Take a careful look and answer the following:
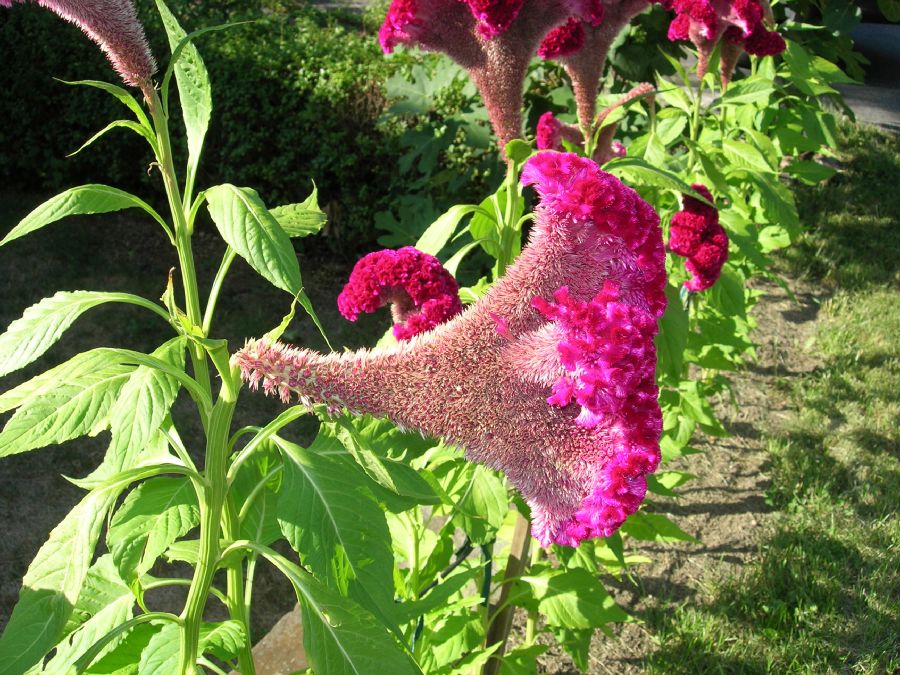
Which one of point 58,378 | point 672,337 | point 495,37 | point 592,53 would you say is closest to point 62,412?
point 58,378

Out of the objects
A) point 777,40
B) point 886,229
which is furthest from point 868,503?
point 886,229

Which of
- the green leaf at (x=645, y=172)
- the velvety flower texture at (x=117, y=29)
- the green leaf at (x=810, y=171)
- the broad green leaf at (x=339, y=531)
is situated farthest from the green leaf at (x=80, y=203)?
the green leaf at (x=810, y=171)

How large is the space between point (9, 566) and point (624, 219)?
320 centimetres

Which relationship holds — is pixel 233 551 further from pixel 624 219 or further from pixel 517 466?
pixel 624 219

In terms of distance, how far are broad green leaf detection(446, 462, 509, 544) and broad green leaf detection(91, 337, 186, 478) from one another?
0.84 metres

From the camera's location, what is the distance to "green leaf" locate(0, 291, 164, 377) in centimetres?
102

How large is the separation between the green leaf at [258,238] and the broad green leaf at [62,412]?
9.2 inches

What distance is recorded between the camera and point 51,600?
1.06 meters

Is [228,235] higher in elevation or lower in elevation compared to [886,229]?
higher

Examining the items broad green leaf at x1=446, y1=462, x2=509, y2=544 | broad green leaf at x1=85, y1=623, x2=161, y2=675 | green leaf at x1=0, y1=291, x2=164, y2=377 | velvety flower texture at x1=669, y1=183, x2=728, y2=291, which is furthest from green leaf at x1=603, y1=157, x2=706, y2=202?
broad green leaf at x1=85, y1=623, x2=161, y2=675

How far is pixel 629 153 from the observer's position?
101 inches

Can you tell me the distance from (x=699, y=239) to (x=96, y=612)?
1.74 metres

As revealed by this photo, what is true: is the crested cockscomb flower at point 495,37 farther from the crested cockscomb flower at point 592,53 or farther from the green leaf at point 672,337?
the green leaf at point 672,337

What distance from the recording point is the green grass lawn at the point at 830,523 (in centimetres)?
302
